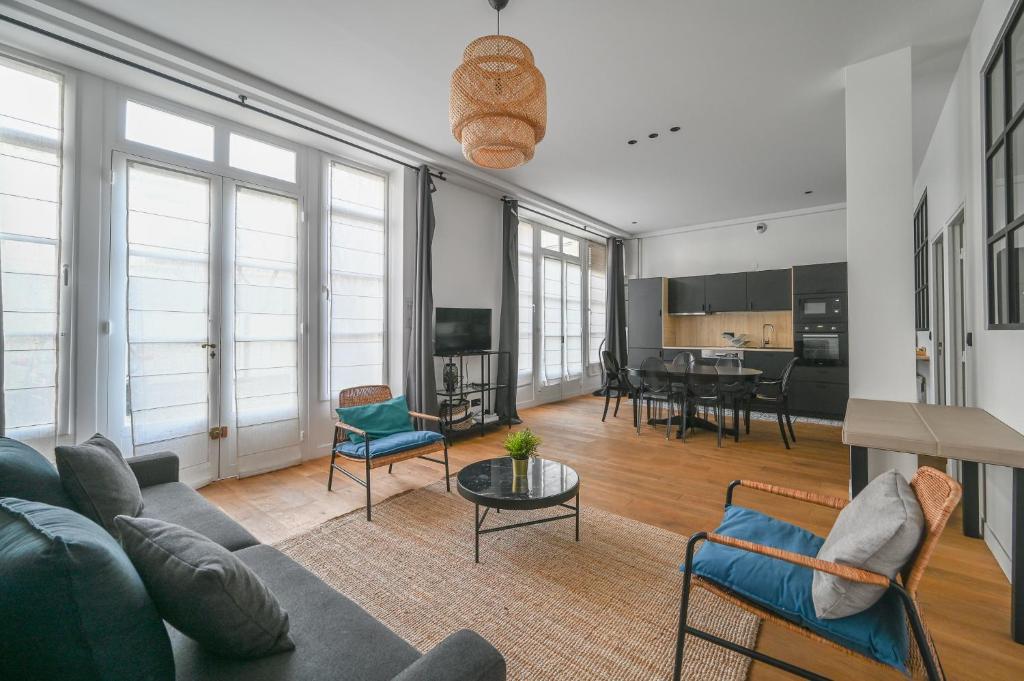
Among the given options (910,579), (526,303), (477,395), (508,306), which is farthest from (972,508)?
(526,303)

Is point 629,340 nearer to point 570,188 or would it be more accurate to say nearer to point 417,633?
point 570,188

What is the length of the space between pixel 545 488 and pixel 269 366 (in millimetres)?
2842

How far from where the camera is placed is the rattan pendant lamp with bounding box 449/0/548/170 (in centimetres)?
220

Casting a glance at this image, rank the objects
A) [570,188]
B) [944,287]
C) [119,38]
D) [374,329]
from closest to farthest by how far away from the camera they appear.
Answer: [119,38] < [944,287] < [374,329] < [570,188]

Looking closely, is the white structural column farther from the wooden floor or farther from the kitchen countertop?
the kitchen countertop

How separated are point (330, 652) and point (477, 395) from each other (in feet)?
15.4

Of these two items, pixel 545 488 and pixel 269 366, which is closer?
pixel 545 488

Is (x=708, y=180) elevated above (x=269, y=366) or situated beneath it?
elevated above

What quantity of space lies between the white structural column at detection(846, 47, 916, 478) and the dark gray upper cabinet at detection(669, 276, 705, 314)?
451cm

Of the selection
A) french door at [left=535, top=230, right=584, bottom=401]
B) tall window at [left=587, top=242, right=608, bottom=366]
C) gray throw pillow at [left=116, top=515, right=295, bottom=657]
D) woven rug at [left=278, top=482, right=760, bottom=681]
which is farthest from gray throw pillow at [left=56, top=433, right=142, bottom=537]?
tall window at [left=587, top=242, right=608, bottom=366]

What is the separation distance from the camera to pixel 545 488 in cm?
237

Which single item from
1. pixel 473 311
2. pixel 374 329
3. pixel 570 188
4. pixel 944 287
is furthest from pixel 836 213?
pixel 374 329

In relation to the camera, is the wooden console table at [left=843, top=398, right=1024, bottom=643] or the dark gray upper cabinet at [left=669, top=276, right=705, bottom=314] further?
the dark gray upper cabinet at [left=669, top=276, right=705, bottom=314]

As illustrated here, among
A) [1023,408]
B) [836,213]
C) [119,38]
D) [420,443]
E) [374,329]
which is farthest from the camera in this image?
[836,213]
